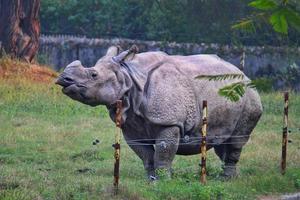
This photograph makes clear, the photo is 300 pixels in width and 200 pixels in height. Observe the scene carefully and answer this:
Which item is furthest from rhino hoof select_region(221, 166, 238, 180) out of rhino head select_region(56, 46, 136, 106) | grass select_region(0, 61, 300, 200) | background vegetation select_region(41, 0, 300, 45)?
background vegetation select_region(41, 0, 300, 45)

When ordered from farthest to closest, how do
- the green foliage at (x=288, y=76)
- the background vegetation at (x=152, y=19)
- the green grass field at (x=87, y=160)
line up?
the background vegetation at (x=152, y=19) → the green grass field at (x=87, y=160) → the green foliage at (x=288, y=76)

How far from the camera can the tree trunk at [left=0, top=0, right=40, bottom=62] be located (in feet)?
75.9

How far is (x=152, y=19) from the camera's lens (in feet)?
102

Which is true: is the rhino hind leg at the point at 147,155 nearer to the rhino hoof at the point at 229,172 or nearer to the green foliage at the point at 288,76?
the rhino hoof at the point at 229,172

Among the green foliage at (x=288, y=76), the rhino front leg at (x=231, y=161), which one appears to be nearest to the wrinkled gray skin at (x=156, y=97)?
the rhino front leg at (x=231, y=161)

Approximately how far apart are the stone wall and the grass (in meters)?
5.99

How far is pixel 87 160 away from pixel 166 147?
2.86 meters

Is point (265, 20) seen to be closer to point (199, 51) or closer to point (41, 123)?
point (41, 123)

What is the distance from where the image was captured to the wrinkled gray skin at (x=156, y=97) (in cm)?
981

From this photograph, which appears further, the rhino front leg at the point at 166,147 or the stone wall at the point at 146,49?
the stone wall at the point at 146,49

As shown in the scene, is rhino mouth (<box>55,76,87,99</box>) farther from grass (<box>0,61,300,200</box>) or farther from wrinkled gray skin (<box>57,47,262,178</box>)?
grass (<box>0,61,300,200</box>)

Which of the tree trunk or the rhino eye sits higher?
the tree trunk

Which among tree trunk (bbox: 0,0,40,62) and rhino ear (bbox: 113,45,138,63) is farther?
tree trunk (bbox: 0,0,40,62)

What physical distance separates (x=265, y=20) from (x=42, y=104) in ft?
51.1
